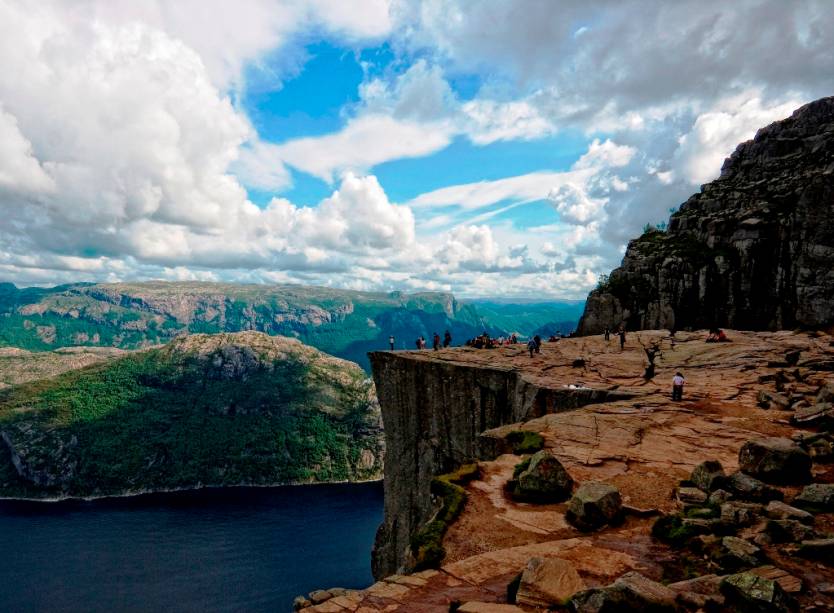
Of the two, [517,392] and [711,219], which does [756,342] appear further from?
[711,219]

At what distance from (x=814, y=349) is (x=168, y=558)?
22962cm

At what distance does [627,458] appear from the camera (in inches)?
858

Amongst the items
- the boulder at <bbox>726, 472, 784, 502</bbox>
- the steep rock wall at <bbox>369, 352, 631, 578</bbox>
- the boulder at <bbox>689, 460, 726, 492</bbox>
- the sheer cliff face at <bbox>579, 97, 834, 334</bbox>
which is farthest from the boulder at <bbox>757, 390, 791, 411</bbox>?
the sheer cliff face at <bbox>579, 97, 834, 334</bbox>

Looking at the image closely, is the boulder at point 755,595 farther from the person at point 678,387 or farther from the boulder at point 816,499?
the person at point 678,387

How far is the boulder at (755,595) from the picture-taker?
344 inches

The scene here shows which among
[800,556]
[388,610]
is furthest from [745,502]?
[388,610]

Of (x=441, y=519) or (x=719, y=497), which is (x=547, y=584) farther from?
(x=719, y=497)

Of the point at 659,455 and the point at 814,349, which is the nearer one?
the point at 659,455

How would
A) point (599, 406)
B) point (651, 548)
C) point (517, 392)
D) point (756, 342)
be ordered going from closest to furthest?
point (651, 548)
point (599, 406)
point (517, 392)
point (756, 342)

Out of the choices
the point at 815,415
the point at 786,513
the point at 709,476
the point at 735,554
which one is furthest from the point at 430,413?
the point at 735,554

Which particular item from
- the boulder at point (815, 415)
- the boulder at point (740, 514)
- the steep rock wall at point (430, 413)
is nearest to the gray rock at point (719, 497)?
the boulder at point (740, 514)

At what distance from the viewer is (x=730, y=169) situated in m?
86.8

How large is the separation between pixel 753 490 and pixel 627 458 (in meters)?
7.02

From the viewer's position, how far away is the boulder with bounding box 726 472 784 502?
14828 millimetres
